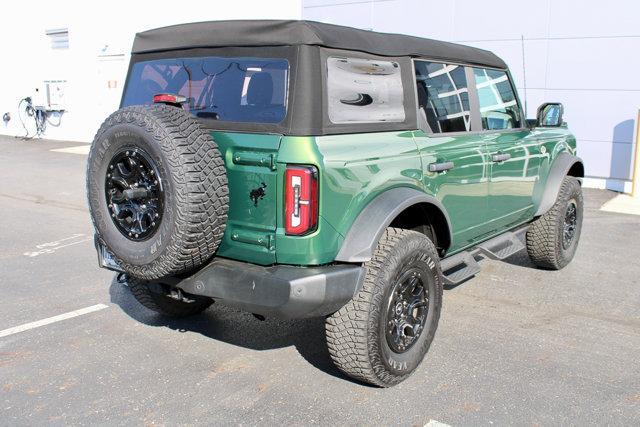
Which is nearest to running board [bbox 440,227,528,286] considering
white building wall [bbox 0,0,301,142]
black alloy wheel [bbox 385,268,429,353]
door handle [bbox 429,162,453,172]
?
black alloy wheel [bbox 385,268,429,353]

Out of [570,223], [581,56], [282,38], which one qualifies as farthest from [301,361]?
[581,56]

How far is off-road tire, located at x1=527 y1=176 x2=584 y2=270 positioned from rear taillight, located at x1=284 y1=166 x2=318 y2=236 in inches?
127

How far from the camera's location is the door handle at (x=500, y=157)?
175 inches

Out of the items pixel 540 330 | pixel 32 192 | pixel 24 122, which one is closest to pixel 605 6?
pixel 540 330

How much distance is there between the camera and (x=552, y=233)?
216 inches

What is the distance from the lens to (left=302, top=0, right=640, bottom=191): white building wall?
9984 mm

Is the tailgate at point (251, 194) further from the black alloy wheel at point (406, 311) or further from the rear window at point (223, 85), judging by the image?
the black alloy wheel at point (406, 311)

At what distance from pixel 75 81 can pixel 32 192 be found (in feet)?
30.4

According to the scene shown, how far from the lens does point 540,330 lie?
432 centimetres

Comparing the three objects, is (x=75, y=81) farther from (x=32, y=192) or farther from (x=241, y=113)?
(x=241, y=113)

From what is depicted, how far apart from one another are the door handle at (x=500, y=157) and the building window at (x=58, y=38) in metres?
17.1

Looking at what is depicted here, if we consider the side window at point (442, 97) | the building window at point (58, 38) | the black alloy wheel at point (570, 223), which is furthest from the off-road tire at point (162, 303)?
the building window at point (58, 38)

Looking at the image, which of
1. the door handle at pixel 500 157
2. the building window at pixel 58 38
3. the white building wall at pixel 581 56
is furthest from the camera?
the building window at pixel 58 38

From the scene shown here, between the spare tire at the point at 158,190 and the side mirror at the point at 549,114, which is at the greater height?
the side mirror at the point at 549,114
